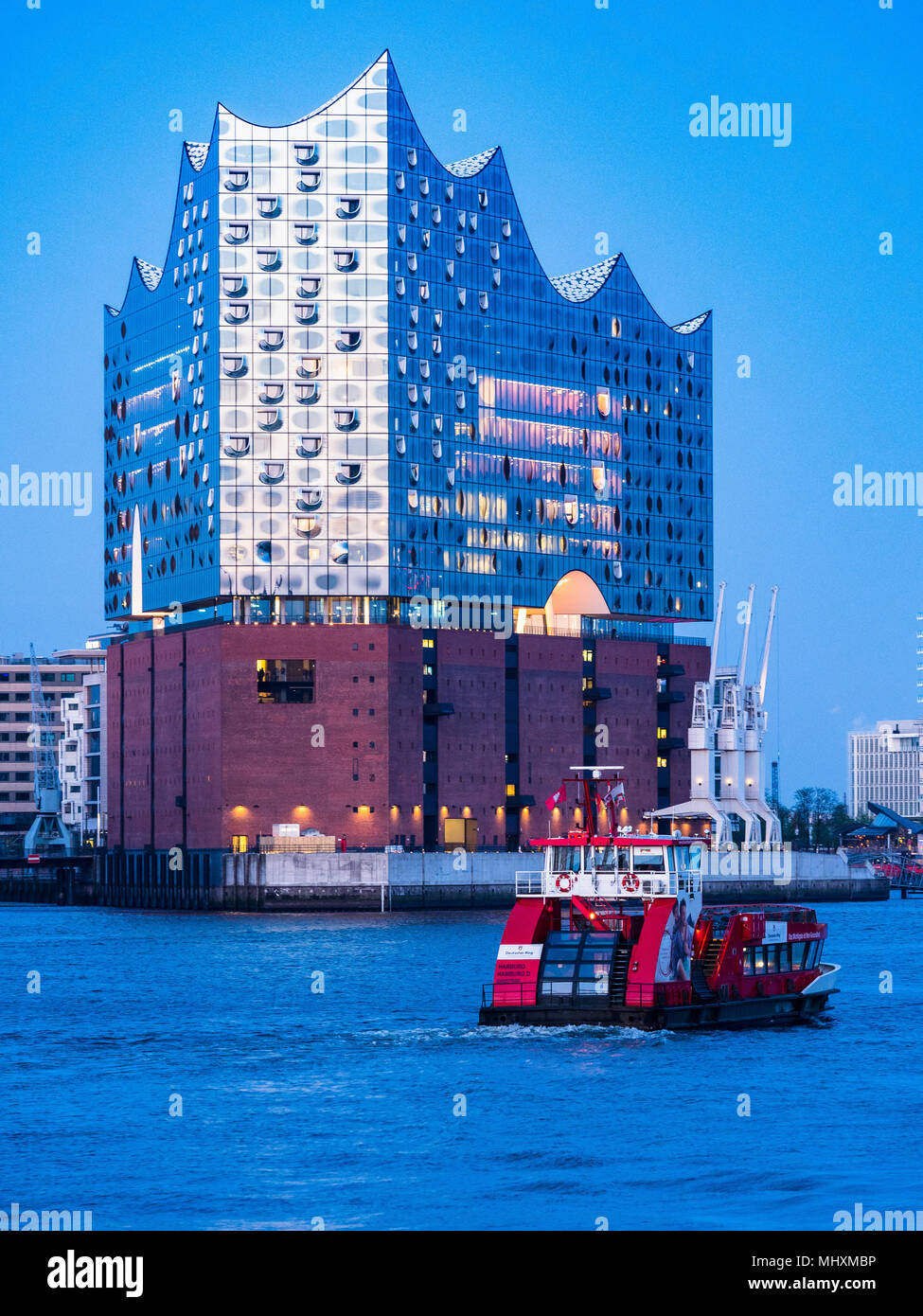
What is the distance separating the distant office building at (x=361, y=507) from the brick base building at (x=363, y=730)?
0.25 metres

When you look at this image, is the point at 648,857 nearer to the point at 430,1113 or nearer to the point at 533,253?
the point at 430,1113

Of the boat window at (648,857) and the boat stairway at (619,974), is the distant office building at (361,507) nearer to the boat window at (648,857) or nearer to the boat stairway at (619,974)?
the boat window at (648,857)

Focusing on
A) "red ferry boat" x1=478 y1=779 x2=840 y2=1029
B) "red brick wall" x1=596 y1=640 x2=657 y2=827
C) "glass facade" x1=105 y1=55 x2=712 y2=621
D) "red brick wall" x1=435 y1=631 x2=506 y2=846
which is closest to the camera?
"red ferry boat" x1=478 y1=779 x2=840 y2=1029

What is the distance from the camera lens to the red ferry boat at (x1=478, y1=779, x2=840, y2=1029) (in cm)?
5366

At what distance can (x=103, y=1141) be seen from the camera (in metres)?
40.3

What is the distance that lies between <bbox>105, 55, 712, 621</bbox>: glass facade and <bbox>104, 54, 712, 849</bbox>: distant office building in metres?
0.25

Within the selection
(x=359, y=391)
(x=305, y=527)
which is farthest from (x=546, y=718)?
(x=359, y=391)

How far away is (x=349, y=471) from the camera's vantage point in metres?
162

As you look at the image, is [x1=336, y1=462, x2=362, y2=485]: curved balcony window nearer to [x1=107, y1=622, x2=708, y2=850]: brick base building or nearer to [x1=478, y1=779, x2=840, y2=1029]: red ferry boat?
[x1=107, y1=622, x2=708, y2=850]: brick base building

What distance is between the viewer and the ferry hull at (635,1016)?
5328cm

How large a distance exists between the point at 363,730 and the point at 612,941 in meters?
107

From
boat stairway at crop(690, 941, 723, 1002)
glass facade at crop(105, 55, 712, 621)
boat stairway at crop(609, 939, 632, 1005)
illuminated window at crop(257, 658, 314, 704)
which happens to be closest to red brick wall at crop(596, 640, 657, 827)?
glass facade at crop(105, 55, 712, 621)
